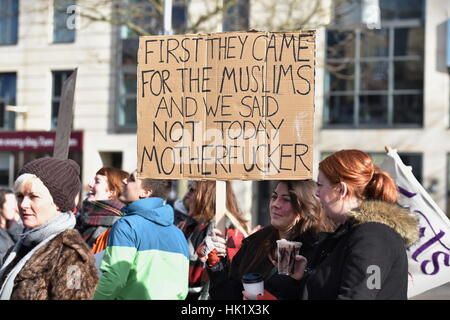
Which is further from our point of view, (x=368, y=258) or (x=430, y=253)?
(x=430, y=253)

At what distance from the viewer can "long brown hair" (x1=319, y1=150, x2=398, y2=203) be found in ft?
9.87

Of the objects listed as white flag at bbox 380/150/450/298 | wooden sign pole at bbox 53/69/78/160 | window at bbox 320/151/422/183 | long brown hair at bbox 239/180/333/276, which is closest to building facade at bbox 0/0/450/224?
window at bbox 320/151/422/183

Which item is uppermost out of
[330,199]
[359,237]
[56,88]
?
[56,88]

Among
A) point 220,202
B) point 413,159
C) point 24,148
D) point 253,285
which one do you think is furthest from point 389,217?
point 24,148

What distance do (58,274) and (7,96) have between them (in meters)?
19.4

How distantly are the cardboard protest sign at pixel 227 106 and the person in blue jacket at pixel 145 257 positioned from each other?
0.99 feet

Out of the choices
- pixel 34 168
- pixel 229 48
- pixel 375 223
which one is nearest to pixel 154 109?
pixel 229 48

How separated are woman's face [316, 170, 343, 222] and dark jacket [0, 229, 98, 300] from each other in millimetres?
1116

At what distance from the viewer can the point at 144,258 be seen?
348cm

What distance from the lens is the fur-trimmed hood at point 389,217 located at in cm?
282

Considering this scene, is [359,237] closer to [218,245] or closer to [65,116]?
[218,245]

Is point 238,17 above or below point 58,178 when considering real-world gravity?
above

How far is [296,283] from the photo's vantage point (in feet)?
10.6

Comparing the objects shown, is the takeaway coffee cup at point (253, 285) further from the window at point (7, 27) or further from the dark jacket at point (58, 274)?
the window at point (7, 27)
